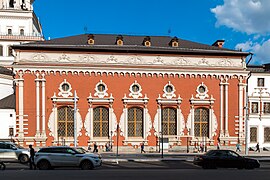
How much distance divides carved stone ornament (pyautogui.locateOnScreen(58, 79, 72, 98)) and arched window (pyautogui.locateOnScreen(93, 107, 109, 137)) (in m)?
3.76

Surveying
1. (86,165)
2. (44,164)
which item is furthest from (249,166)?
(44,164)

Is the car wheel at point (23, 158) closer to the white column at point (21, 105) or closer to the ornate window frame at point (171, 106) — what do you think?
the white column at point (21, 105)

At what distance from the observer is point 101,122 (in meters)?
45.2

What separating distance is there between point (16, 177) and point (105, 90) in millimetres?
25618

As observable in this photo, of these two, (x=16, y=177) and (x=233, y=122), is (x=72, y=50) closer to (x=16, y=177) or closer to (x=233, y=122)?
(x=233, y=122)

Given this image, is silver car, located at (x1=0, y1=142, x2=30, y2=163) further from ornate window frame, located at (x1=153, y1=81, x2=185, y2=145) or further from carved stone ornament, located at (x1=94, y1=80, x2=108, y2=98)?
ornate window frame, located at (x1=153, y1=81, x2=185, y2=145)

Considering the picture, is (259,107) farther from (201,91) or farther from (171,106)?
(171,106)

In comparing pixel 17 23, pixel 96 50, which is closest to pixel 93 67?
pixel 96 50

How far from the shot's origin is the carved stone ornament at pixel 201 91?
46625mm

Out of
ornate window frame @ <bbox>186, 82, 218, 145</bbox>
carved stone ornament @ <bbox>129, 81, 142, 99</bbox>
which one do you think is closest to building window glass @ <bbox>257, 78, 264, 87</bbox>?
ornate window frame @ <bbox>186, 82, 218, 145</bbox>

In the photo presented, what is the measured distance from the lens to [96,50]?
44.8 meters

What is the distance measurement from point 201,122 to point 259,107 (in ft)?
32.9

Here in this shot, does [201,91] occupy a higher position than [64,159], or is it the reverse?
[201,91]

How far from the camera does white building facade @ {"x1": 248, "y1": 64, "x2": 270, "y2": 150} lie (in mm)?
51281
